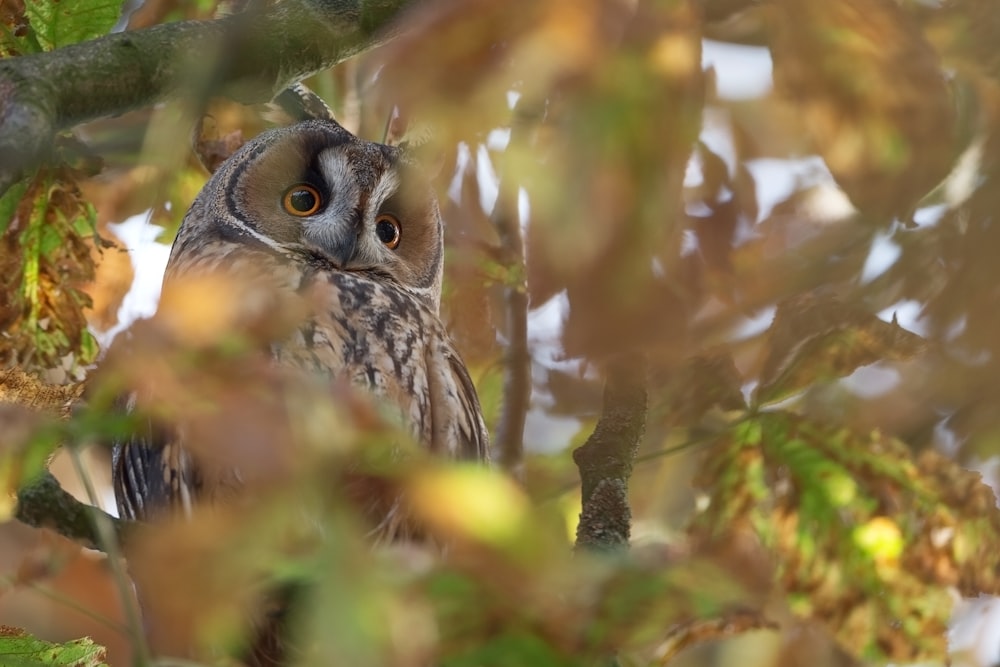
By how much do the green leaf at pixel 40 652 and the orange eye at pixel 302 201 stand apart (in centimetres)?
144

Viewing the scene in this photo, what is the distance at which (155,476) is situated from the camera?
8.11 feet

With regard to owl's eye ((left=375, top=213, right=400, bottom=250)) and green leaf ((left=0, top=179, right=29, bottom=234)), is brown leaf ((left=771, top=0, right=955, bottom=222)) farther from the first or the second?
owl's eye ((left=375, top=213, right=400, bottom=250))

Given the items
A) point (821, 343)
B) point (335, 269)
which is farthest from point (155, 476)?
point (821, 343)

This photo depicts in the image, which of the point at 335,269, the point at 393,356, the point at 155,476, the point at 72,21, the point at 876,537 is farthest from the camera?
the point at 335,269

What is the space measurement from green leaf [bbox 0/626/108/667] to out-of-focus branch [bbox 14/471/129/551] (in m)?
Answer: 0.23

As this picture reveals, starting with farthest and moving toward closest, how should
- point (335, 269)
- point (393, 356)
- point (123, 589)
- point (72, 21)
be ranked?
point (335, 269) → point (393, 356) → point (72, 21) → point (123, 589)

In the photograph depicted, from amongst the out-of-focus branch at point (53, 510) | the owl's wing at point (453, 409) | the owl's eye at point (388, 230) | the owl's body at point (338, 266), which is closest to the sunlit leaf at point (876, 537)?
the owl's wing at point (453, 409)

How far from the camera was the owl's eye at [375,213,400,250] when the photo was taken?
10.2 feet

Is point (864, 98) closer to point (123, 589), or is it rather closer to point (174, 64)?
point (123, 589)

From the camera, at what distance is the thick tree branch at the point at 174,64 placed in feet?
6.10

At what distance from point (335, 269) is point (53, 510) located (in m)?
1.33

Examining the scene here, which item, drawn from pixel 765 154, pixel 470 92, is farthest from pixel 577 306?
pixel 765 154

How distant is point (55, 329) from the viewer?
257 cm

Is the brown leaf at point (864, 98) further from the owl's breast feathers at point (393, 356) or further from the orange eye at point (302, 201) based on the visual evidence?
the orange eye at point (302, 201)
